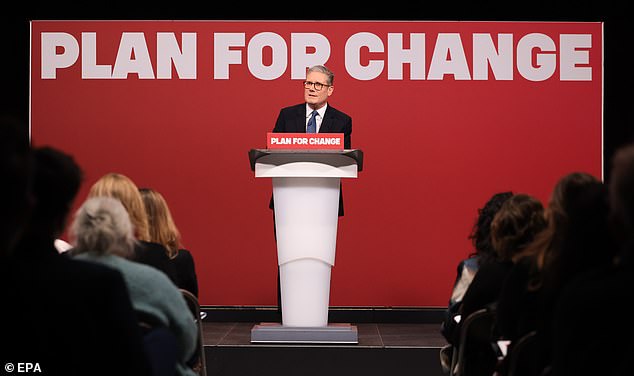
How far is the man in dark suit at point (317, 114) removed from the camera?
17.4 ft

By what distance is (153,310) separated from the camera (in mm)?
2309

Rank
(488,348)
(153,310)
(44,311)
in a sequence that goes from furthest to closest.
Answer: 1. (488,348)
2. (153,310)
3. (44,311)

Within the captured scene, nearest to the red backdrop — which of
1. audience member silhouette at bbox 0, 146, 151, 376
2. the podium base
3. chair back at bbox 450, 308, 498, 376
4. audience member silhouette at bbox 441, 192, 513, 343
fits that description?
the podium base

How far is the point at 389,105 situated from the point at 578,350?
505cm

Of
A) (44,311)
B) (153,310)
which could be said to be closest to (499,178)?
(153,310)

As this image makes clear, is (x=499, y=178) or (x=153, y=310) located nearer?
(x=153, y=310)

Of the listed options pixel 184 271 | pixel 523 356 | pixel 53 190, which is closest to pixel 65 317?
pixel 53 190

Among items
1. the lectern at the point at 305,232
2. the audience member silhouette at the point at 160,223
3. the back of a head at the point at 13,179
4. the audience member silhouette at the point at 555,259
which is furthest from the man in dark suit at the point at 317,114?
the back of a head at the point at 13,179

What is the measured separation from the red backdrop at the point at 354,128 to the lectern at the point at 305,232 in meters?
1.60

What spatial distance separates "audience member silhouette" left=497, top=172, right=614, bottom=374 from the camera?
1.98m

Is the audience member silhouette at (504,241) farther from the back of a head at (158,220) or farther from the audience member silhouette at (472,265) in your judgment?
the back of a head at (158,220)

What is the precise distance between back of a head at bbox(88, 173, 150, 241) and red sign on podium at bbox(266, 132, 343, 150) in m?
1.64

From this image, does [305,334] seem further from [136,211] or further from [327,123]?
[136,211]
